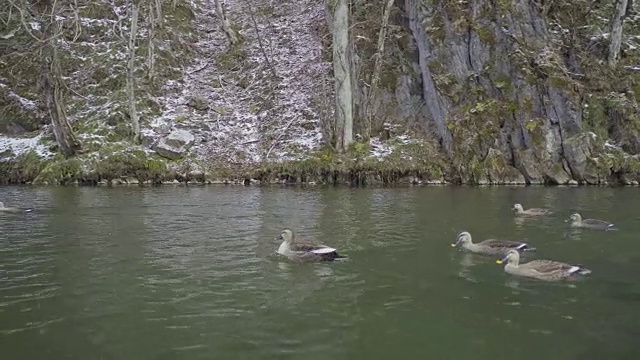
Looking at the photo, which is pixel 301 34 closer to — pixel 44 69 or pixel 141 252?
pixel 44 69

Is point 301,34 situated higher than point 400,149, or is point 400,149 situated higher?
point 301,34

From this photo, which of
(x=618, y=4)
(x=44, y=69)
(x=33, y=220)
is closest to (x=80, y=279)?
(x=33, y=220)

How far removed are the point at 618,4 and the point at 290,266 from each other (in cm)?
2659

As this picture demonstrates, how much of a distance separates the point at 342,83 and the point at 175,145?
8.70m

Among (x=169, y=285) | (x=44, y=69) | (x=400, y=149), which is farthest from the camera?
(x=400, y=149)

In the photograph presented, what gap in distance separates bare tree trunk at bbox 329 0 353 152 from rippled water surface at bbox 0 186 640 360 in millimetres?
12057

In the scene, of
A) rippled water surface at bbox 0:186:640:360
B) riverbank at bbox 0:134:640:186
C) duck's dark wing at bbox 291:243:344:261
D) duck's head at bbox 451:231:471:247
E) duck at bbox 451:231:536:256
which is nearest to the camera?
rippled water surface at bbox 0:186:640:360

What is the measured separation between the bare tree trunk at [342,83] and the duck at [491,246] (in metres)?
16.5

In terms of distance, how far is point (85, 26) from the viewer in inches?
1388

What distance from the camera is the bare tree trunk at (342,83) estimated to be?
28.2 m

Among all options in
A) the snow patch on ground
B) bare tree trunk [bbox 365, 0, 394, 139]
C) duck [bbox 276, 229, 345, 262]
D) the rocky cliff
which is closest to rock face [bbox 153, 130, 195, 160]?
the rocky cliff

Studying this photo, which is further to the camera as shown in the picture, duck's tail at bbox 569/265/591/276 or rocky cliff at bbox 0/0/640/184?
rocky cliff at bbox 0/0/640/184

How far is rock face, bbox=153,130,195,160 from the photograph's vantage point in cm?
2795

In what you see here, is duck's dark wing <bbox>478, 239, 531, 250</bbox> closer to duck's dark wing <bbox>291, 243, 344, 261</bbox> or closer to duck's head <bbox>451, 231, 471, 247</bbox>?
duck's head <bbox>451, 231, 471, 247</bbox>
